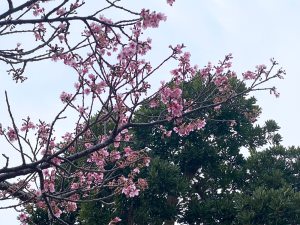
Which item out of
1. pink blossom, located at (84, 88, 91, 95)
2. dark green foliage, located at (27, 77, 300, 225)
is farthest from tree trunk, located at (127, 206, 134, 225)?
pink blossom, located at (84, 88, 91, 95)

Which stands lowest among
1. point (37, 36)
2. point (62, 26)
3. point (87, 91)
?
point (87, 91)

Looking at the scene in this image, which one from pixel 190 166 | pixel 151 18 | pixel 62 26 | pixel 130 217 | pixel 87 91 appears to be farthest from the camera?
pixel 190 166

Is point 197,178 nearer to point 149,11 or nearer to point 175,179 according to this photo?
point 175,179

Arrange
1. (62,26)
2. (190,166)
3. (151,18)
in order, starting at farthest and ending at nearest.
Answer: (190,166), (62,26), (151,18)

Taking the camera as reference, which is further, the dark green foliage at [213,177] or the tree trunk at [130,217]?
the tree trunk at [130,217]

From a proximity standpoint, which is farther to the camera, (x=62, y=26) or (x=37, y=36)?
(x=37, y=36)

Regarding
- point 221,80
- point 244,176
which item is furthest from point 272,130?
point 221,80

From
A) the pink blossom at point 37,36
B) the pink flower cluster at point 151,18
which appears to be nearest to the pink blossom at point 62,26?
the pink blossom at point 37,36

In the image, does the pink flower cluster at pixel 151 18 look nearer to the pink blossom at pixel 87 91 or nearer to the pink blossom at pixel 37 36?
the pink blossom at pixel 87 91

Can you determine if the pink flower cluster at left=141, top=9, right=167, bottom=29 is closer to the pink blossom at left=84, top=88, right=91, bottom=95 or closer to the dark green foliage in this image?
the pink blossom at left=84, top=88, right=91, bottom=95

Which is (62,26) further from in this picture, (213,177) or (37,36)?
(213,177)

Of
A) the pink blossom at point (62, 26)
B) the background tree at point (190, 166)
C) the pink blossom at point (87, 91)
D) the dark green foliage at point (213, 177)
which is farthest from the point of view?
the background tree at point (190, 166)

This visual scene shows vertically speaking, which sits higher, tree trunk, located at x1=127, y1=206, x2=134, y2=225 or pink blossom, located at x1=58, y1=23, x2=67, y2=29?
pink blossom, located at x1=58, y1=23, x2=67, y2=29

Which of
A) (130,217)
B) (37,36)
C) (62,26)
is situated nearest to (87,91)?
(62,26)
